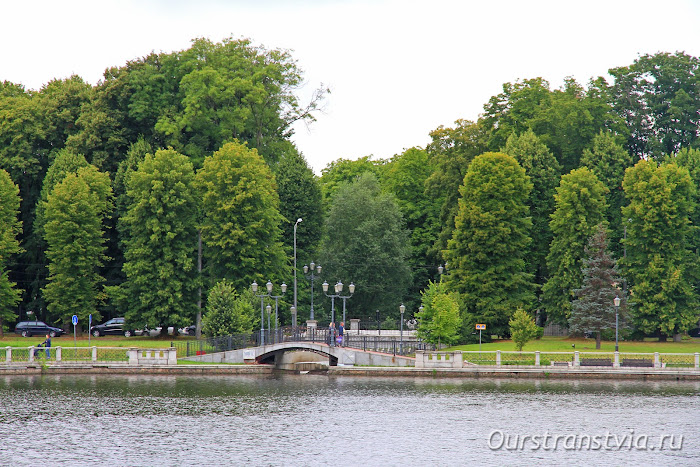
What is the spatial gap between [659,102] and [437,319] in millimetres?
33900

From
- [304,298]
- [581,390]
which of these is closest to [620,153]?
[304,298]

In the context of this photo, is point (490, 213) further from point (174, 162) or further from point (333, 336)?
point (174, 162)

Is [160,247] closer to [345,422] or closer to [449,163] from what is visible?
[449,163]

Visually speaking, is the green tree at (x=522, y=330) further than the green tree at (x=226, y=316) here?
No

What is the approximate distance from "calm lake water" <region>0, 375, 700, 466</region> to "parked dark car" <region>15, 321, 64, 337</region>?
21087mm

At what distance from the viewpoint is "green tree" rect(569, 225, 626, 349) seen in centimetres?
6250

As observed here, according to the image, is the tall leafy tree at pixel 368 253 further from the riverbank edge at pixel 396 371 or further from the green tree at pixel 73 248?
the riverbank edge at pixel 396 371

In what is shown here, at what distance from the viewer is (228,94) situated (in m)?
73.1

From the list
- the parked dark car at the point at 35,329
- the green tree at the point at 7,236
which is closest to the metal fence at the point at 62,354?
the green tree at the point at 7,236

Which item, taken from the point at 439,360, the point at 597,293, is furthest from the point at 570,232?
the point at 439,360

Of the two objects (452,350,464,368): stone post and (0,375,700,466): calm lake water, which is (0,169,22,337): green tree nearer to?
(0,375,700,466): calm lake water

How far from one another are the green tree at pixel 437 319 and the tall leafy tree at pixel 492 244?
25.9 ft

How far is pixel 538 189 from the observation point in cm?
7306

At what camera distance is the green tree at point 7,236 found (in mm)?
68562
